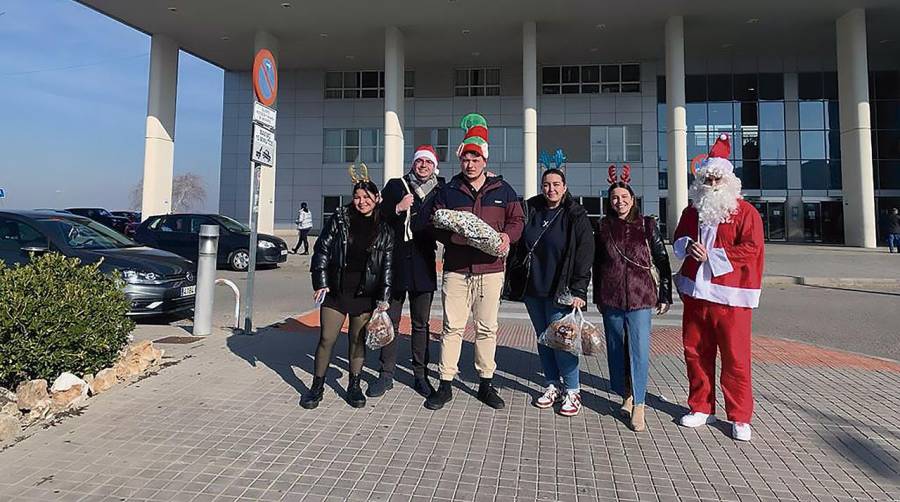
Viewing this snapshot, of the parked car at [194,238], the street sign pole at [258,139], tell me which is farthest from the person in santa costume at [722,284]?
the parked car at [194,238]

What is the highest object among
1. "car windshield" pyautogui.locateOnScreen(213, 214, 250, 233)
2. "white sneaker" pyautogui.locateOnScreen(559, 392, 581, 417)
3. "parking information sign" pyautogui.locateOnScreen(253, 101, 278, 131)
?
"parking information sign" pyautogui.locateOnScreen(253, 101, 278, 131)

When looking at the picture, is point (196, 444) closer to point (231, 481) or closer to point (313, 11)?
point (231, 481)

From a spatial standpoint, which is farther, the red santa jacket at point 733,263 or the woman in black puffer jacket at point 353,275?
the woman in black puffer jacket at point 353,275

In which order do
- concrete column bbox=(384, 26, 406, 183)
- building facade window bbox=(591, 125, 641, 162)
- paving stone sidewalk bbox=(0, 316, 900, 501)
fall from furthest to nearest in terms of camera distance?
building facade window bbox=(591, 125, 641, 162) → concrete column bbox=(384, 26, 406, 183) → paving stone sidewalk bbox=(0, 316, 900, 501)

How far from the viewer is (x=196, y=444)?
345cm

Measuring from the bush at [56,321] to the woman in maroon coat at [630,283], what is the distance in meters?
3.94

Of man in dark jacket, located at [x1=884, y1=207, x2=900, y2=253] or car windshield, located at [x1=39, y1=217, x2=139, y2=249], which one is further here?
man in dark jacket, located at [x1=884, y1=207, x2=900, y2=253]

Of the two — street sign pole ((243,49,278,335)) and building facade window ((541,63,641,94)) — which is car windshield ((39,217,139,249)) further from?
building facade window ((541,63,641,94))

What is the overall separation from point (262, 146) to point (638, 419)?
212 inches

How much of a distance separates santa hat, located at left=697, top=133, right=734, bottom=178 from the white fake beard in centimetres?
6

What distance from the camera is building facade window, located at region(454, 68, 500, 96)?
30938 millimetres

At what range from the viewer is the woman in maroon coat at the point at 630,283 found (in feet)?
13.0

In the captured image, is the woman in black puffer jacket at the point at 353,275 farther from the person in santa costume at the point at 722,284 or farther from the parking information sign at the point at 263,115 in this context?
the parking information sign at the point at 263,115

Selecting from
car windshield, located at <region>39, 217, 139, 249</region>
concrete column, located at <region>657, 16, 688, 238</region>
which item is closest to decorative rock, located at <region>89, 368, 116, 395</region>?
car windshield, located at <region>39, 217, 139, 249</region>
